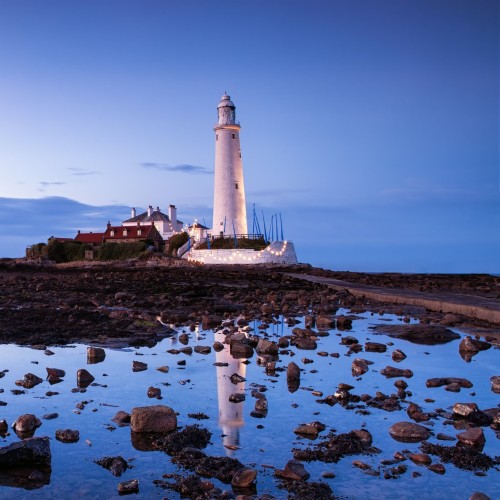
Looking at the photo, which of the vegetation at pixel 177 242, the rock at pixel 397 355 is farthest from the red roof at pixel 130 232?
the rock at pixel 397 355

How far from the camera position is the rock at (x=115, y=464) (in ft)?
15.9

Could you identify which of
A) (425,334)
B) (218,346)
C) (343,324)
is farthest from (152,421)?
(343,324)

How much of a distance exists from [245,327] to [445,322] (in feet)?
18.5

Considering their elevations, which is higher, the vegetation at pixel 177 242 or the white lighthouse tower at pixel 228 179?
the white lighthouse tower at pixel 228 179

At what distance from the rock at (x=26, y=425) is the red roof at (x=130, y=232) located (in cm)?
6819

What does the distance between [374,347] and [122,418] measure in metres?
6.31

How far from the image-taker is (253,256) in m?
55.2

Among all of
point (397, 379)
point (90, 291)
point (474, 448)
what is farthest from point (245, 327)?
point (90, 291)

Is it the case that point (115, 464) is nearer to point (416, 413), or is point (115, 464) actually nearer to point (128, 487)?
point (128, 487)

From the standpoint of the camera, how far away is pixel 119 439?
566cm

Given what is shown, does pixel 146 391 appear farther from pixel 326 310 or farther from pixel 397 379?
pixel 326 310

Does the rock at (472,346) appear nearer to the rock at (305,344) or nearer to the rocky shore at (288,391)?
the rocky shore at (288,391)

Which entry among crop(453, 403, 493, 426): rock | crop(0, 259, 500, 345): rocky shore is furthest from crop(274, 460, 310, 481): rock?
crop(0, 259, 500, 345): rocky shore

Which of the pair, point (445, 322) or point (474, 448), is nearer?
point (474, 448)
